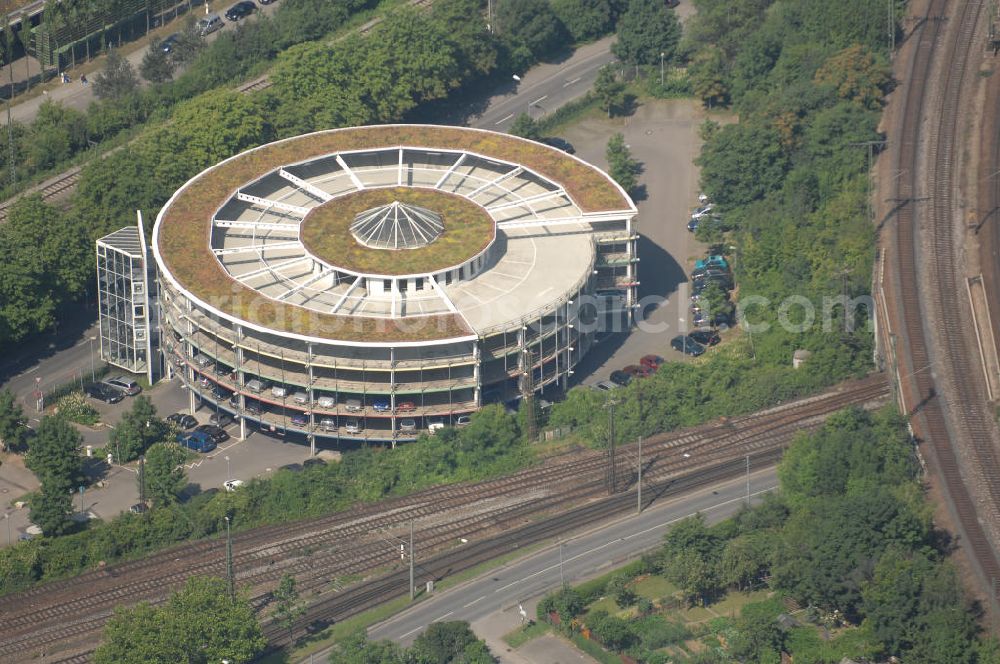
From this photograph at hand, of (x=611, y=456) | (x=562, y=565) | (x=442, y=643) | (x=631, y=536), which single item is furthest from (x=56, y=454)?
(x=631, y=536)

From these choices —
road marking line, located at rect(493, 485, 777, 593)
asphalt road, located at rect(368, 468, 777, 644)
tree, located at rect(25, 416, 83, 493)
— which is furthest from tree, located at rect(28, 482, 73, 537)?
road marking line, located at rect(493, 485, 777, 593)

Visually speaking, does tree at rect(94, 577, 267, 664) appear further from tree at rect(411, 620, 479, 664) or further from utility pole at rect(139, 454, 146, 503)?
utility pole at rect(139, 454, 146, 503)

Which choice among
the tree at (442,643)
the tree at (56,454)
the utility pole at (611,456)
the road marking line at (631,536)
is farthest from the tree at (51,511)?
the utility pole at (611,456)

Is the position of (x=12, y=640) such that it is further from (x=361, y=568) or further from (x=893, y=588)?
(x=893, y=588)

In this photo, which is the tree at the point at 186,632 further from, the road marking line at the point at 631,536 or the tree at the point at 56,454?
the tree at the point at 56,454

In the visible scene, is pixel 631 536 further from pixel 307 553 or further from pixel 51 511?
pixel 51 511

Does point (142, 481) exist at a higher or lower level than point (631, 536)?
higher
